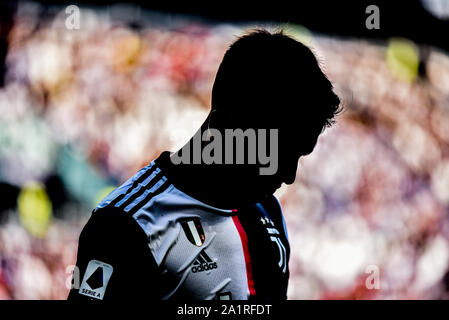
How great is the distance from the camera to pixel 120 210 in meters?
1.37

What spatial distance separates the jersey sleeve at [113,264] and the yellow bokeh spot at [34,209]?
283 centimetres

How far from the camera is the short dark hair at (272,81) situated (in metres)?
1.51

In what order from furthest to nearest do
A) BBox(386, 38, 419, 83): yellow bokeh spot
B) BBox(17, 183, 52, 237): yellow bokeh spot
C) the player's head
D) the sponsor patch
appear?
BBox(386, 38, 419, 83): yellow bokeh spot
BBox(17, 183, 52, 237): yellow bokeh spot
the player's head
the sponsor patch

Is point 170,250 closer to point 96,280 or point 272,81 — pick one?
point 96,280

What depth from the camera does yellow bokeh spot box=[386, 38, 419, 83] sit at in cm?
457

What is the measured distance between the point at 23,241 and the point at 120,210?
287cm

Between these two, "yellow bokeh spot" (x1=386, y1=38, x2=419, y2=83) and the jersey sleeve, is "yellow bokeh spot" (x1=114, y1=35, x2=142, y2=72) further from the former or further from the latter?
the jersey sleeve

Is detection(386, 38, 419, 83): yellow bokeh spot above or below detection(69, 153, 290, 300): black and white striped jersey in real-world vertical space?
above

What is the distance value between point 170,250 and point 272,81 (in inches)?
20.4

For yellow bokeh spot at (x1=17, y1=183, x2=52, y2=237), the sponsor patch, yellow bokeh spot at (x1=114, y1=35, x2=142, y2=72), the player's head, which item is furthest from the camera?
yellow bokeh spot at (x1=114, y1=35, x2=142, y2=72)

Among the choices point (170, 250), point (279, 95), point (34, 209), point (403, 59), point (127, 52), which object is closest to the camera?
point (170, 250)

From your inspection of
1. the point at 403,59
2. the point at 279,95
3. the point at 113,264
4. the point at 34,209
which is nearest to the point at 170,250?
the point at 113,264

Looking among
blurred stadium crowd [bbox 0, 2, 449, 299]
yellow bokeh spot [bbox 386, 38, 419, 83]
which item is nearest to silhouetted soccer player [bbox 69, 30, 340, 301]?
blurred stadium crowd [bbox 0, 2, 449, 299]

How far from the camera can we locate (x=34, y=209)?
13.1 ft
